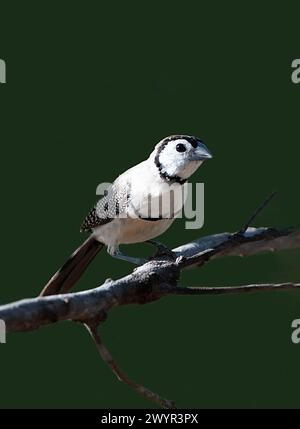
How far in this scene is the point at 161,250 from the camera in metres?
2.97

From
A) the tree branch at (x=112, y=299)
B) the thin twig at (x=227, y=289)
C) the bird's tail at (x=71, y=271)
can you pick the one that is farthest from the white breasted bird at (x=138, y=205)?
the thin twig at (x=227, y=289)

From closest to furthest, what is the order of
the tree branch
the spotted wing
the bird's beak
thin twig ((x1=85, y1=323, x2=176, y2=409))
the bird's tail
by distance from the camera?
the tree branch < thin twig ((x1=85, y1=323, x2=176, y2=409)) < the bird's beak < the bird's tail < the spotted wing

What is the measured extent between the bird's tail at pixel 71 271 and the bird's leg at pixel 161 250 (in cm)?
21

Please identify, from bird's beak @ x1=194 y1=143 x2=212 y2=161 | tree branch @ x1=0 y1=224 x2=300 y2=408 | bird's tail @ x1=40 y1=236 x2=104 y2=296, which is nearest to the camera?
tree branch @ x1=0 y1=224 x2=300 y2=408

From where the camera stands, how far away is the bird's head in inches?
106

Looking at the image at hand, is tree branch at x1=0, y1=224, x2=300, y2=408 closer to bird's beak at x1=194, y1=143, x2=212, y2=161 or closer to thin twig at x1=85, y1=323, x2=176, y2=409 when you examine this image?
thin twig at x1=85, y1=323, x2=176, y2=409

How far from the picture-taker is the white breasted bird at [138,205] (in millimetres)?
2736

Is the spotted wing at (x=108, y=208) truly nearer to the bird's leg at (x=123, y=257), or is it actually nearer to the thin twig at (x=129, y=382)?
the bird's leg at (x=123, y=257)

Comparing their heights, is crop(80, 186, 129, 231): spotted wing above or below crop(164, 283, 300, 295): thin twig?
above

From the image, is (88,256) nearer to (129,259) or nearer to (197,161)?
(129,259)

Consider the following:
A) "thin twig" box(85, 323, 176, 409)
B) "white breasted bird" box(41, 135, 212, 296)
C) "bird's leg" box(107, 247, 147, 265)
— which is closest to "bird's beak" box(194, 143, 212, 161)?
"white breasted bird" box(41, 135, 212, 296)

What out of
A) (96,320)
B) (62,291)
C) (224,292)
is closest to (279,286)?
(224,292)

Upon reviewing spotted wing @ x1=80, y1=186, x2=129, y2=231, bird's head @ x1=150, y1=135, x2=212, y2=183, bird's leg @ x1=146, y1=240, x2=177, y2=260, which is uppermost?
bird's head @ x1=150, y1=135, x2=212, y2=183

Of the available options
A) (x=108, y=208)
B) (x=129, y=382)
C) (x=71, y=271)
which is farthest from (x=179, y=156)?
(x=129, y=382)
